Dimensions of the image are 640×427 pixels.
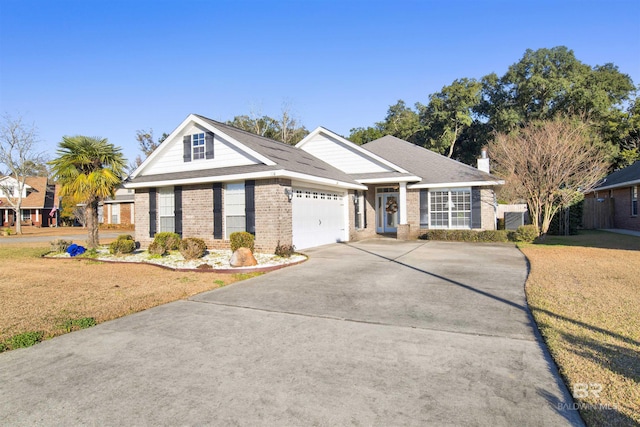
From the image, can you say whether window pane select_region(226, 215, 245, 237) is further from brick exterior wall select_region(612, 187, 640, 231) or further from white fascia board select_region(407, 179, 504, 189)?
brick exterior wall select_region(612, 187, 640, 231)

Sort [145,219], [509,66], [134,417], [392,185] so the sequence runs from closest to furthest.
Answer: [134,417], [145,219], [392,185], [509,66]

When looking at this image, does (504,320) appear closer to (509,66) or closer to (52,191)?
(509,66)

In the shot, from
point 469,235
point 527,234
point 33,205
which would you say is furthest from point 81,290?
point 33,205

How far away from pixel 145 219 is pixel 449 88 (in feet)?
110

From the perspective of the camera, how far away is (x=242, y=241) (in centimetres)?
1220

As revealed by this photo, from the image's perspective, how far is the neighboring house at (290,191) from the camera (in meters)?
13.0

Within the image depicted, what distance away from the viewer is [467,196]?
18.1m

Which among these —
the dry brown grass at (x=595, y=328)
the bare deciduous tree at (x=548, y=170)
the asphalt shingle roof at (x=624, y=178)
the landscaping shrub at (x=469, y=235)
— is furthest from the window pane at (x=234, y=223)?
the asphalt shingle roof at (x=624, y=178)

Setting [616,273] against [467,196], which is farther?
[467,196]

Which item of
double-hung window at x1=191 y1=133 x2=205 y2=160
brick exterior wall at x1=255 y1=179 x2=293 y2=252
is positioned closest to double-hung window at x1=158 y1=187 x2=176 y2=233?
double-hung window at x1=191 y1=133 x2=205 y2=160

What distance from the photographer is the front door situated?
21.1 meters

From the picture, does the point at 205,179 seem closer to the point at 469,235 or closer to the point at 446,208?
the point at 446,208

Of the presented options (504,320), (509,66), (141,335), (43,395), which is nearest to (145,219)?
(141,335)

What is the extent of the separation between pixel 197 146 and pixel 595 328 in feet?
45.5
